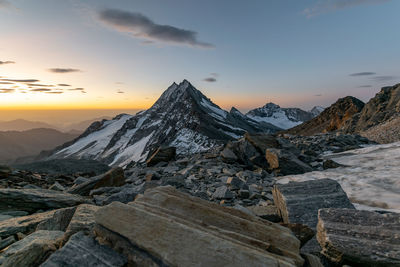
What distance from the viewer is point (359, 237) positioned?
3.99 metres

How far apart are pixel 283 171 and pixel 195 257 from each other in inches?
446

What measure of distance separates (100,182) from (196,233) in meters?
9.20

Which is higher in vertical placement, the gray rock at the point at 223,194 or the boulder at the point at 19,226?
the boulder at the point at 19,226

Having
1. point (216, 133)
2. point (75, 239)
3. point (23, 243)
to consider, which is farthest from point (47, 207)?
point (216, 133)

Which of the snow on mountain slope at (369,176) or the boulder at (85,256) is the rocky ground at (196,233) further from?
the snow on mountain slope at (369,176)

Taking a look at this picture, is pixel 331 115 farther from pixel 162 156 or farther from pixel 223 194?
pixel 223 194

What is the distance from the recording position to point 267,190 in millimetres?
9742

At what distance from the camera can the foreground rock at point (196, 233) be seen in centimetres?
301

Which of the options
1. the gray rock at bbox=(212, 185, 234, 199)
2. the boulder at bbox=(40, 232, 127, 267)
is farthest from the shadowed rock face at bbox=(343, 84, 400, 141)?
the boulder at bbox=(40, 232, 127, 267)

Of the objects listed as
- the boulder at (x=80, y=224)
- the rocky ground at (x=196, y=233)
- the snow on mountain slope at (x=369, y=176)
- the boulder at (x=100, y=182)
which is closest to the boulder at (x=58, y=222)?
the rocky ground at (x=196, y=233)

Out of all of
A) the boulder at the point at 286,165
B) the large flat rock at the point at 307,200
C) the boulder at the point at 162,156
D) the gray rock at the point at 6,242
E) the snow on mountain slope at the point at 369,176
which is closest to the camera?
the gray rock at the point at 6,242

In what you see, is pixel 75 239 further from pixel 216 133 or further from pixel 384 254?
pixel 216 133

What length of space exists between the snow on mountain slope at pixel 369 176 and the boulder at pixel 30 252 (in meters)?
8.99

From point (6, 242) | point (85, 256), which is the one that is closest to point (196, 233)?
Answer: point (85, 256)
